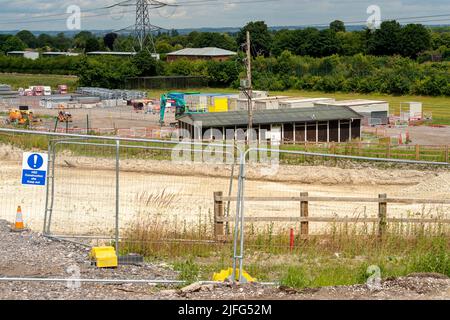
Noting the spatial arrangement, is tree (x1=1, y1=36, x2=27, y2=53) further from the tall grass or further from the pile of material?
the tall grass

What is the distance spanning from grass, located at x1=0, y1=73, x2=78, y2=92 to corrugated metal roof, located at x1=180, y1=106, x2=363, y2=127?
44773 millimetres

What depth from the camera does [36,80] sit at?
3807 inches

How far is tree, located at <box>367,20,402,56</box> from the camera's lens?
110312 mm

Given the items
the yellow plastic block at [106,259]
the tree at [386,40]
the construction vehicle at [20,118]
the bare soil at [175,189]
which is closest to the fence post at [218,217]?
the bare soil at [175,189]

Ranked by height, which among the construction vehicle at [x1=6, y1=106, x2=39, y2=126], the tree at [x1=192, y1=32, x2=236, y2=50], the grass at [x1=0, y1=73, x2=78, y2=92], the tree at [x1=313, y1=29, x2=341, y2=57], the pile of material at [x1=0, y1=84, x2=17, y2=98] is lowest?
the construction vehicle at [x1=6, y1=106, x2=39, y2=126]

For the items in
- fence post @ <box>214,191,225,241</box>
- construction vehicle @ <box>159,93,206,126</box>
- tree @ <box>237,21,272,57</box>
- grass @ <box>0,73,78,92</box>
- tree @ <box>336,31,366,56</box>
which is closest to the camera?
fence post @ <box>214,191,225,241</box>

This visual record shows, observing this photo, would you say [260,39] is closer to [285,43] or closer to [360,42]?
[285,43]

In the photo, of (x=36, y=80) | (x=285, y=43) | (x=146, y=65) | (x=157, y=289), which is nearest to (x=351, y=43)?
(x=285, y=43)

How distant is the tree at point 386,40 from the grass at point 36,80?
43552 millimetres

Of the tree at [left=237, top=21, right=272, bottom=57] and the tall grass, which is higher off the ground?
the tree at [left=237, top=21, right=272, bottom=57]

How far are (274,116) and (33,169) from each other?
3039 centimetres

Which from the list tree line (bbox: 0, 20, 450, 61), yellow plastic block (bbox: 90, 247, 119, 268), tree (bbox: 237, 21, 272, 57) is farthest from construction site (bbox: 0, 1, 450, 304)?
tree (bbox: 237, 21, 272, 57)

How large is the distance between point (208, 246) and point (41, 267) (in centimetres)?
287

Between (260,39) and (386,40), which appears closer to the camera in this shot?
(386,40)
